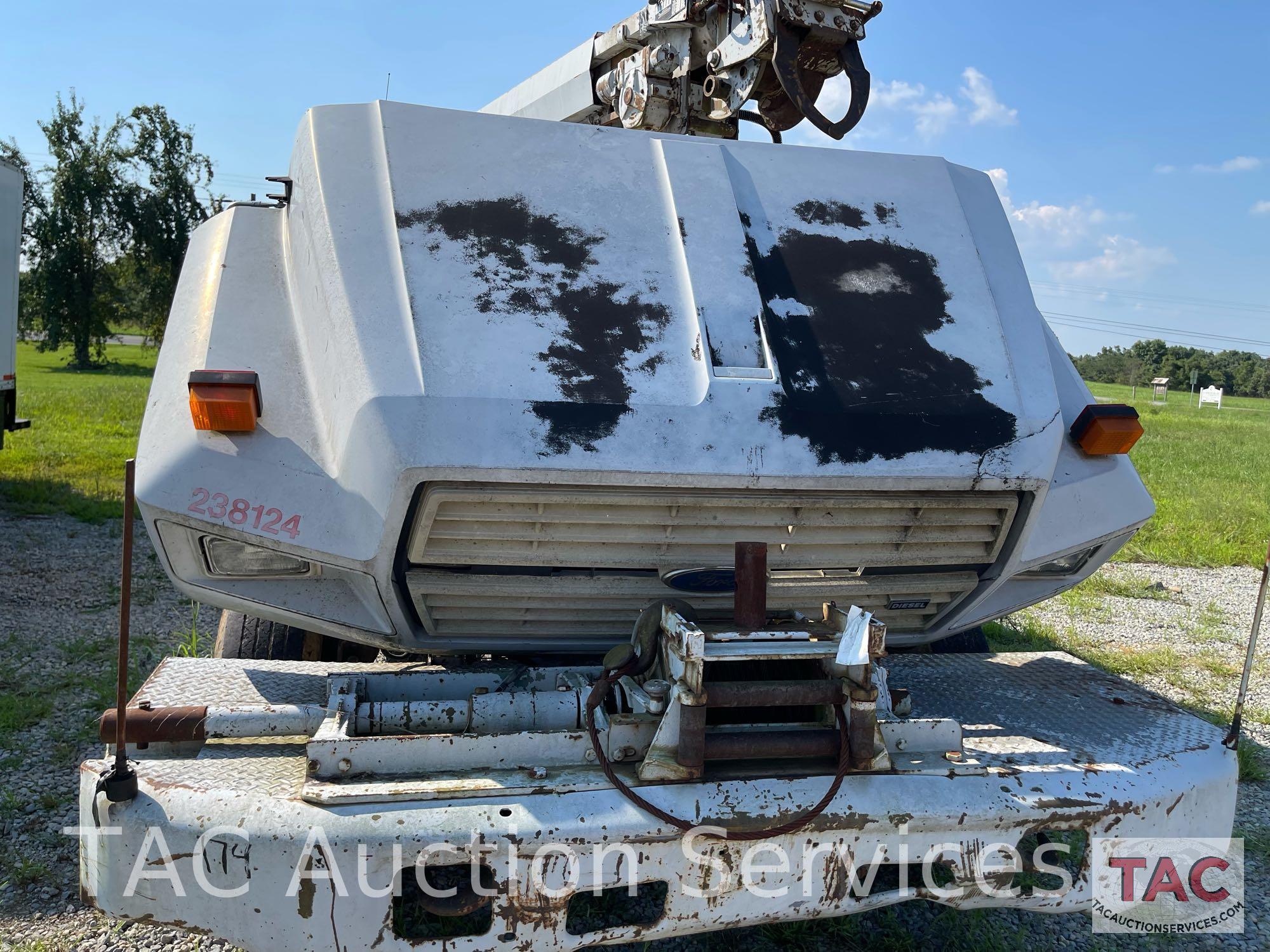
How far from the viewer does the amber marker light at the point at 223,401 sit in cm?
237

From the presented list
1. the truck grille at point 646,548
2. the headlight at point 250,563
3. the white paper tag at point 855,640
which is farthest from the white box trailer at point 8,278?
the white paper tag at point 855,640

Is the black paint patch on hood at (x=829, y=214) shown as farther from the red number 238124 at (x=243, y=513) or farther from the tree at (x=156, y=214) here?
the tree at (x=156, y=214)

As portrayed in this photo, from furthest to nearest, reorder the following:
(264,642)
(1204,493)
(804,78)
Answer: (1204,493)
(804,78)
(264,642)

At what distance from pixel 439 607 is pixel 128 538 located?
0.87 m

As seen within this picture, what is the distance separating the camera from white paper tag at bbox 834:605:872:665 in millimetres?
2186

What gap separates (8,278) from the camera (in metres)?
7.86

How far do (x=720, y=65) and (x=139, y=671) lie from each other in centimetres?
384

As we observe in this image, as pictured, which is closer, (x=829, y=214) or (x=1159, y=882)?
(x=1159, y=882)

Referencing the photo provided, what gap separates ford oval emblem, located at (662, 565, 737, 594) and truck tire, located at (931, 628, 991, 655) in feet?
4.58

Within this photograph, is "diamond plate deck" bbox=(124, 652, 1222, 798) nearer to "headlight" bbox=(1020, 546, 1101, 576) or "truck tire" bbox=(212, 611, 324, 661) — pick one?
"truck tire" bbox=(212, 611, 324, 661)

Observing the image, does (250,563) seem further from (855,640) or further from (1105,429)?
(1105,429)

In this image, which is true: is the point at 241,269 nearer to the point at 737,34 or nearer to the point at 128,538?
the point at 128,538

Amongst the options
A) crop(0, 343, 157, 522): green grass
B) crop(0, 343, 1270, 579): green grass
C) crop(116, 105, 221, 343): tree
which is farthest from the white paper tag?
crop(116, 105, 221, 343): tree

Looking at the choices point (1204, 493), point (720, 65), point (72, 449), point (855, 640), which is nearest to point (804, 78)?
point (720, 65)
